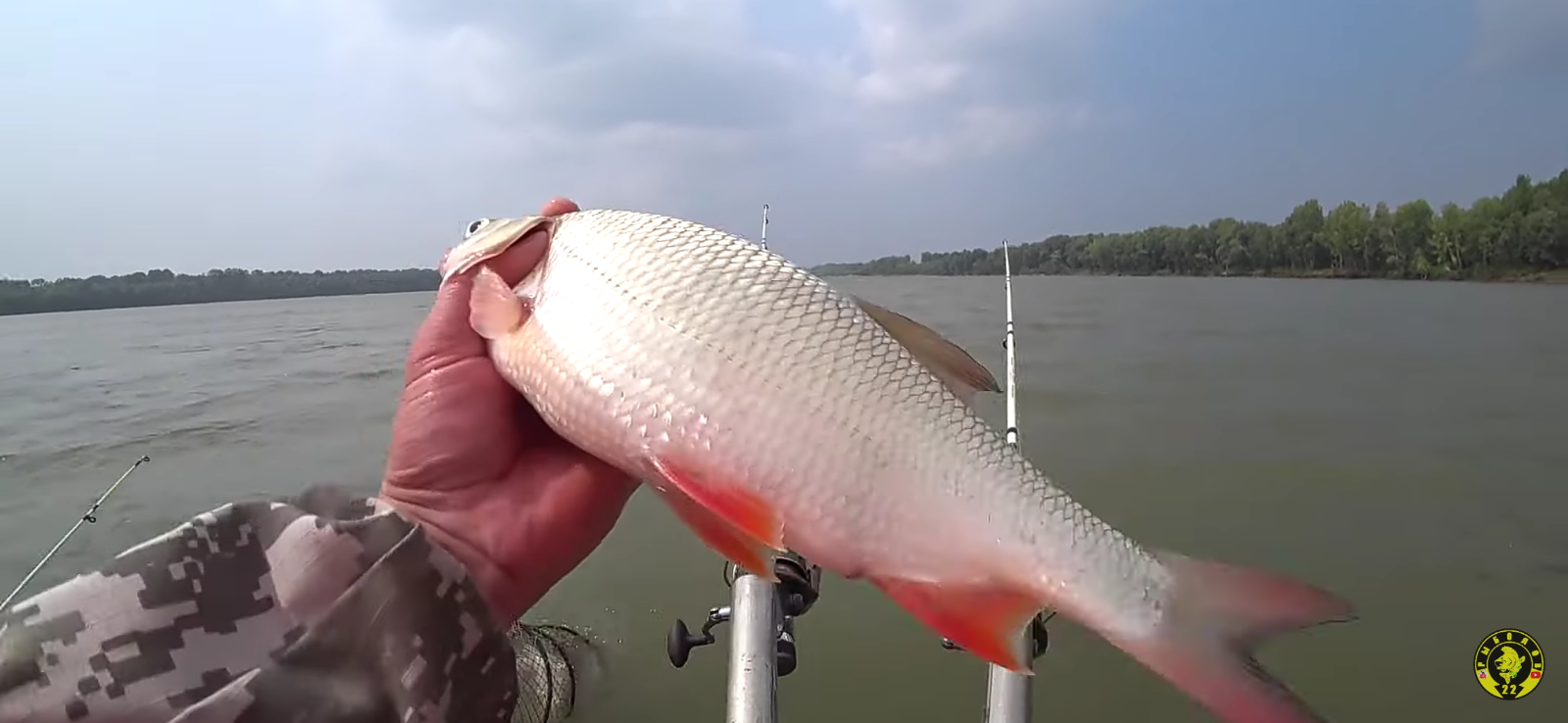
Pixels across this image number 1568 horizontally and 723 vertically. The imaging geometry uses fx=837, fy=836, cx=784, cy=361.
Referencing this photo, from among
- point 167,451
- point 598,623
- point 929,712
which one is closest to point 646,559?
point 598,623

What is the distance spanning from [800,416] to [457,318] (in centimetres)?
109

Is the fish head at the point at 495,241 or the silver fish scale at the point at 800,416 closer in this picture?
the silver fish scale at the point at 800,416

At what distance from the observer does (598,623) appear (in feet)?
20.2

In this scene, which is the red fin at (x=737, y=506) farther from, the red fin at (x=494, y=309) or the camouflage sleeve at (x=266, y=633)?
the red fin at (x=494, y=309)

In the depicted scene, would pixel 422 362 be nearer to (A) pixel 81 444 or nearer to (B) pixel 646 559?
(B) pixel 646 559

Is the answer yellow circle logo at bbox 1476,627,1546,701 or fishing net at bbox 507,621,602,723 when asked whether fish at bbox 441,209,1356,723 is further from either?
yellow circle logo at bbox 1476,627,1546,701

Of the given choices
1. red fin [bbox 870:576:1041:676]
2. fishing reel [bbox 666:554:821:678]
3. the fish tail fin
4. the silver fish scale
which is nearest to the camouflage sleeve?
the silver fish scale

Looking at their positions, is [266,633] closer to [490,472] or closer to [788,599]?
[490,472]

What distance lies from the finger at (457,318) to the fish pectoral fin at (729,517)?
0.76 metres

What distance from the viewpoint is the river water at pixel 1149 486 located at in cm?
524

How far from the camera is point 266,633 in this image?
137 cm

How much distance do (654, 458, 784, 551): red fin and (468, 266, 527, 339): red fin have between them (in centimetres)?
65

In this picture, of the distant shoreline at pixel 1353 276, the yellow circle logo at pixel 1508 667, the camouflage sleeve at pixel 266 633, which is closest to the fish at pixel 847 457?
the camouflage sleeve at pixel 266 633

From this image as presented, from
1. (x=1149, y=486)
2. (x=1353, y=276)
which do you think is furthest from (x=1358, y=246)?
(x=1149, y=486)
